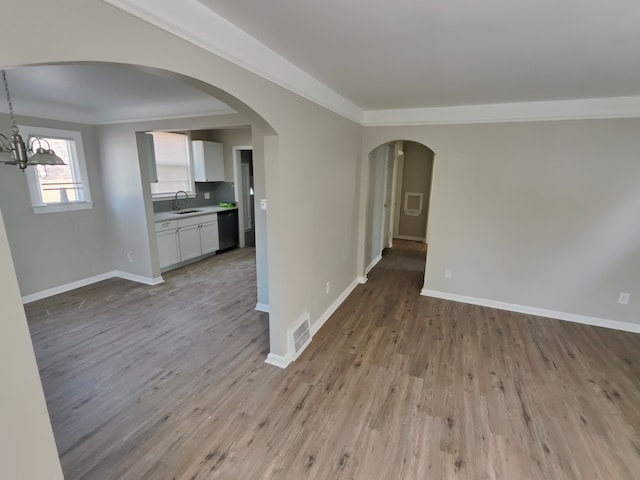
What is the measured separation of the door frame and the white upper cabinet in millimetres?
312

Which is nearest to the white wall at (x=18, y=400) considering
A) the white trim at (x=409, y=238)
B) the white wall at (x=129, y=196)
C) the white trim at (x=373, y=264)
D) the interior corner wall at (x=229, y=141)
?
the white wall at (x=129, y=196)

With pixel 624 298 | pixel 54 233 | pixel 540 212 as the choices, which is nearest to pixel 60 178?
pixel 54 233

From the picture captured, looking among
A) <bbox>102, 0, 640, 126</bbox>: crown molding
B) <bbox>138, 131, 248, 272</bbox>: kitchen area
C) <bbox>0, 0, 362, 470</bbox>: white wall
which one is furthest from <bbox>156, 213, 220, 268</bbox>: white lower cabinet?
<bbox>102, 0, 640, 126</bbox>: crown molding

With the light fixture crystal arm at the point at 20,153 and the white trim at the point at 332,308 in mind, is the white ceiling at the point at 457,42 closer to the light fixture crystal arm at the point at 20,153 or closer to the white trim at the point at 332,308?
Result: the white trim at the point at 332,308

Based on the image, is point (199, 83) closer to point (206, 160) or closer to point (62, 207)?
point (62, 207)

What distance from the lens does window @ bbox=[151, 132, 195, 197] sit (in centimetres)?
550

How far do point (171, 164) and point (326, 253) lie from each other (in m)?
4.04

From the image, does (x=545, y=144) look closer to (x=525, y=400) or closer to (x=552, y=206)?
(x=552, y=206)

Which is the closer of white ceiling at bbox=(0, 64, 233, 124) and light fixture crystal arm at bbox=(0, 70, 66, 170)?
white ceiling at bbox=(0, 64, 233, 124)

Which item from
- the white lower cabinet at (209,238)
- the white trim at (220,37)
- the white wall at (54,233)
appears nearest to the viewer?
the white trim at (220,37)

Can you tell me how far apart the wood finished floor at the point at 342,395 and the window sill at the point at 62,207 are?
1.22 metres

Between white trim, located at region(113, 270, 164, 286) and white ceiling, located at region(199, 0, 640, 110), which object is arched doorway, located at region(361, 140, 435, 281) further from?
white trim, located at region(113, 270, 164, 286)

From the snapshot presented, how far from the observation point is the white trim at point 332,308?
324 centimetres

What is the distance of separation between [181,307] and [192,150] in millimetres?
3520
